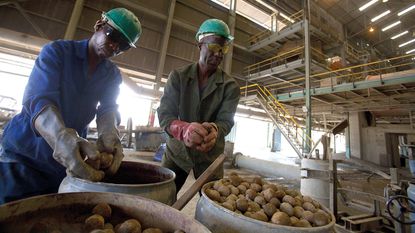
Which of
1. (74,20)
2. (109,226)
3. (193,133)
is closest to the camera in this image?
(109,226)

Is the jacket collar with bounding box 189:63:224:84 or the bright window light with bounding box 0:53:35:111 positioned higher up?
the bright window light with bounding box 0:53:35:111

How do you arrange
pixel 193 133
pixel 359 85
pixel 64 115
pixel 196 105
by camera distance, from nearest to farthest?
pixel 193 133 → pixel 64 115 → pixel 196 105 → pixel 359 85

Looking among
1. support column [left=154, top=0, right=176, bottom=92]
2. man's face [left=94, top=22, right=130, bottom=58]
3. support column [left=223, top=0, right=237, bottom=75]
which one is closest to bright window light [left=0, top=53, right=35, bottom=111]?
support column [left=154, top=0, right=176, bottom=92]

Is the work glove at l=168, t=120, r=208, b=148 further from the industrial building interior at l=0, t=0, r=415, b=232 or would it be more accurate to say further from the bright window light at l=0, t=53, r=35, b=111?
the bright window light at l=0, t=53, r=35, b=111

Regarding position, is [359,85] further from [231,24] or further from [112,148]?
[112,148]

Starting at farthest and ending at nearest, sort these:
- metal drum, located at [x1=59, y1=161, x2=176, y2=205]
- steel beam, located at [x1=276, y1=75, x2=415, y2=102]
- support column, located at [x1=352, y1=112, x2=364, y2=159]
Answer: support column, located at [x1=352, y1=112, x2=364, y2=159], steel beam, located at [x1=276, y1=75, x2=415, y2=102], metal drum, located at [x1=59, y1=161, x2=176, y2=205]

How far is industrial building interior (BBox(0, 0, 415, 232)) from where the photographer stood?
24.4ft

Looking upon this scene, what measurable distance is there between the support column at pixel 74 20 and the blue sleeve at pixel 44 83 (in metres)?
9.24

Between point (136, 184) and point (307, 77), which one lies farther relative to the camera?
point (307, 77)

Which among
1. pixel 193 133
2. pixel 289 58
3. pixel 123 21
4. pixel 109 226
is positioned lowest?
pixel 109 226

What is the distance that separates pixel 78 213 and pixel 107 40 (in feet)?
3.40

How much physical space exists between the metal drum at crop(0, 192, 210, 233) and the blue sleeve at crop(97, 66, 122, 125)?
878 millimetres

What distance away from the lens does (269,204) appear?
902 mm

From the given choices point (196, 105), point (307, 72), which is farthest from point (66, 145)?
point (307, 72)
